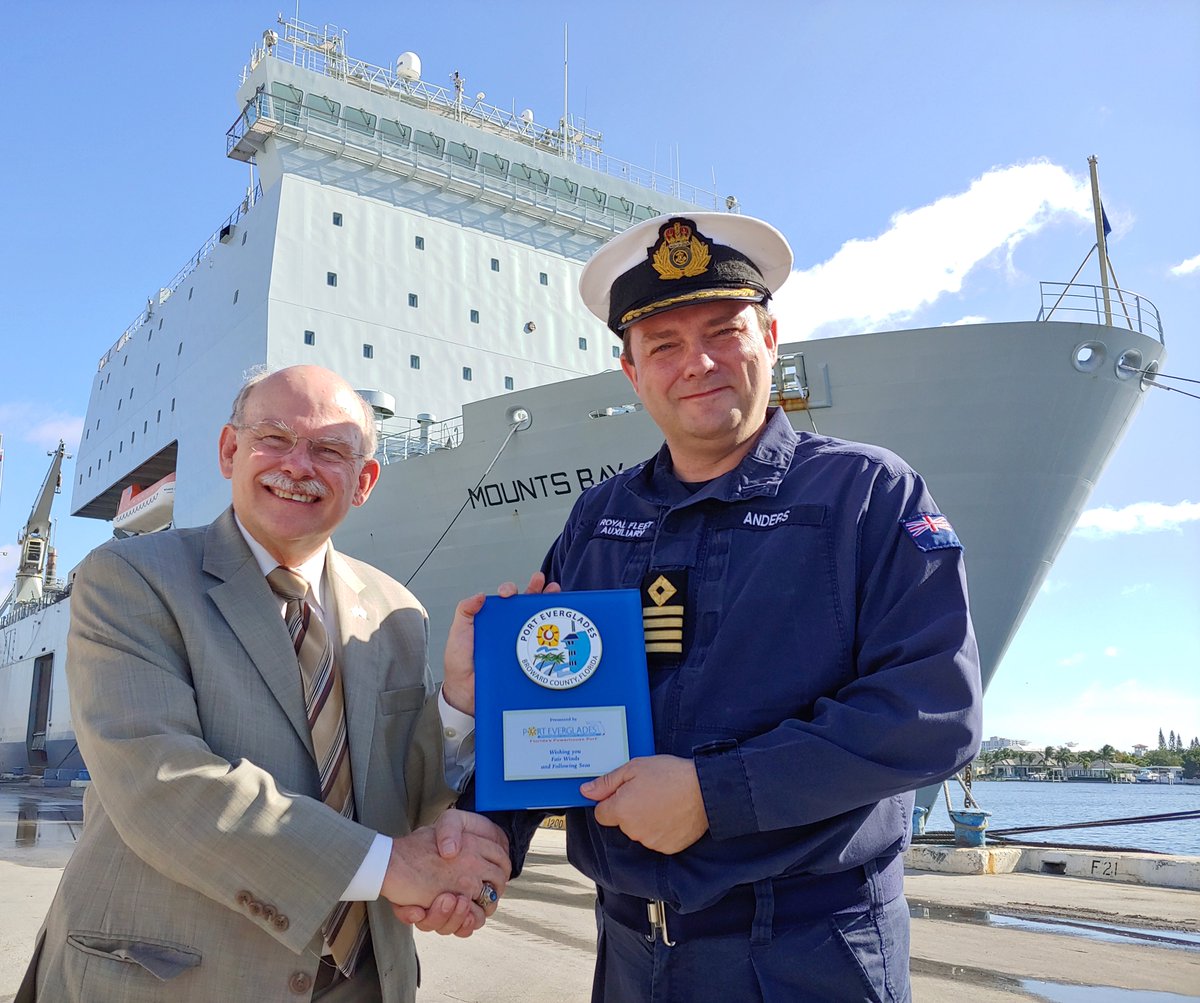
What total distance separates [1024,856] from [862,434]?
414cm

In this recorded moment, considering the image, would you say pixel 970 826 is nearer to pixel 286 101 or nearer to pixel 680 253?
pixel 680 253

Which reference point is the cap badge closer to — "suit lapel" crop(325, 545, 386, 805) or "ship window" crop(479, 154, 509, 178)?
"suit lapel" crop(325, 545, 386, 805)

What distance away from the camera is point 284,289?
563 inches

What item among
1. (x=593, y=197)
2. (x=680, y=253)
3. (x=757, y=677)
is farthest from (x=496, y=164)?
(x=757, y=677)

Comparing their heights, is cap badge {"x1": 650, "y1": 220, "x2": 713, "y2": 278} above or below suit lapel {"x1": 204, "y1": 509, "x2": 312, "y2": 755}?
above

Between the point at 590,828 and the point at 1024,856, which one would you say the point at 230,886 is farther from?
the point at 1024,856

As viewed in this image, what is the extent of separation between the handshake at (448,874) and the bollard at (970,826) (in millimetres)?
8056

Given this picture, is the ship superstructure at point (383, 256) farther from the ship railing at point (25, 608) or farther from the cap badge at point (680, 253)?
the ship railing at point (25, 608)

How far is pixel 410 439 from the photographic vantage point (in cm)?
1322

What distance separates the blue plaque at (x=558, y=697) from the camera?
1.54 meters

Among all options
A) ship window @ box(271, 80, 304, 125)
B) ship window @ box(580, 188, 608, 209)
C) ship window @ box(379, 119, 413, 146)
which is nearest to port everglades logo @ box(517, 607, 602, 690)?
ship window @ box(271, 80, 304, 125)

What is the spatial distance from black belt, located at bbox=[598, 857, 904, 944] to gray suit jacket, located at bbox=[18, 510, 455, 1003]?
1.84ft

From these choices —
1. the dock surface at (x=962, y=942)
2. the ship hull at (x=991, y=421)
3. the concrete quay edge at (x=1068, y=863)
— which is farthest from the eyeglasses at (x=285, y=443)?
the ship hull at (x=991, y=421)

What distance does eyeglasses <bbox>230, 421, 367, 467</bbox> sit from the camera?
1.96 metres
